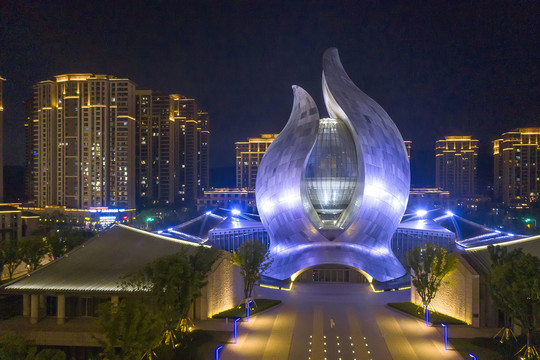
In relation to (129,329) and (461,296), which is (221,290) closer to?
(461,296)

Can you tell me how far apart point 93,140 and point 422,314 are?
290 ft

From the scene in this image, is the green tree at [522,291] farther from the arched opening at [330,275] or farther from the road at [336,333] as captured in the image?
the arched opening at [330,275]

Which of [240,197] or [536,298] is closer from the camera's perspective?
[536,298]

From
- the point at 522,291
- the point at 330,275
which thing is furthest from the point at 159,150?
the point at 522,291

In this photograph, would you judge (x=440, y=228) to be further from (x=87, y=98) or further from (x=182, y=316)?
(x=87, y=98)

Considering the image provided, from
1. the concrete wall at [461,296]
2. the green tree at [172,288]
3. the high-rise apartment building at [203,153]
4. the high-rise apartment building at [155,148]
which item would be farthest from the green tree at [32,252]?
the high-rise apartment building at [203,153]

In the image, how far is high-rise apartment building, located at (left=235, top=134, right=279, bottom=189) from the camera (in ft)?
485

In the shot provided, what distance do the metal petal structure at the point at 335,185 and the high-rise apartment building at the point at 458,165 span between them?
122679 mm

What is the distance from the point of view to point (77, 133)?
10194cm

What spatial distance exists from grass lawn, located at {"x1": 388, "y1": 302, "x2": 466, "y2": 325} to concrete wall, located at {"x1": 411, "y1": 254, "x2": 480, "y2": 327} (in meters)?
0.52

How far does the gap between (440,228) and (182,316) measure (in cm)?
3304

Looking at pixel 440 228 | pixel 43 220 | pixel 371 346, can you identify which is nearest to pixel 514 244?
pixel 371 346

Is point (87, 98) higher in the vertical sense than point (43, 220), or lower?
higher

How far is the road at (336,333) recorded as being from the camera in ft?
68.8
